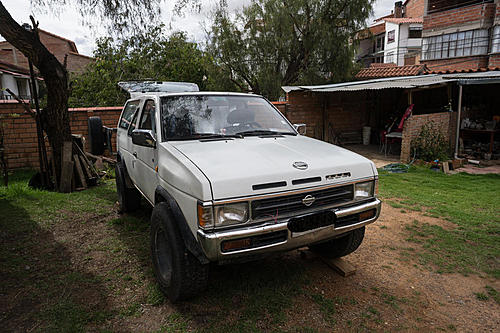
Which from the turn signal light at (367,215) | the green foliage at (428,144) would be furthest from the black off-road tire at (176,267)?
the green foliage at (428,144)

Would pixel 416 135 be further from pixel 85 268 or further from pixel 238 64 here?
pixel 238 64

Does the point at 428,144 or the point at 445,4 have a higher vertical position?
the point at 445,4

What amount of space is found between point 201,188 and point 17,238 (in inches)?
142

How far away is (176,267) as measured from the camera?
2.77 metres

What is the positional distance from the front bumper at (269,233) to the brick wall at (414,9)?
47211 mm

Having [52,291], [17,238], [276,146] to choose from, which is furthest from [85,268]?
[276,146]

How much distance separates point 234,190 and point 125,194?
3348 millimetres

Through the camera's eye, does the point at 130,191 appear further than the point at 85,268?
Yes

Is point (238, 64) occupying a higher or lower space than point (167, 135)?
higher

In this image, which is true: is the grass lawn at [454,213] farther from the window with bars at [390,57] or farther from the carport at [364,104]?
the window with bars at [390,57]

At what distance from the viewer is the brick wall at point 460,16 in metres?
22.0

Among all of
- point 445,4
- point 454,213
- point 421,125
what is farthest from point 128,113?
point 445,4

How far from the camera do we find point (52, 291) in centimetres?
331

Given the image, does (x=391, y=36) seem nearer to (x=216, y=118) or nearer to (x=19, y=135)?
(x=19, y=135)
